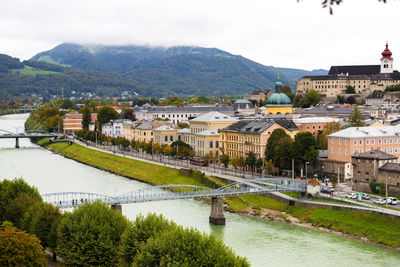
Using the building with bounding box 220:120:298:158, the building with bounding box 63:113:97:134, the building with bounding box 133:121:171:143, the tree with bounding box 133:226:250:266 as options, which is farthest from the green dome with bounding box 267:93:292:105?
the tree with bounding box 133:226:250:266

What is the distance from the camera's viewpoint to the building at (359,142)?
6044 centimetres

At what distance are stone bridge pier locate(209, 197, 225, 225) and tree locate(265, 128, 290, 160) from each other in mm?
17571

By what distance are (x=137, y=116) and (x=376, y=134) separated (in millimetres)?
88730

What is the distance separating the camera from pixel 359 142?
61094 mm

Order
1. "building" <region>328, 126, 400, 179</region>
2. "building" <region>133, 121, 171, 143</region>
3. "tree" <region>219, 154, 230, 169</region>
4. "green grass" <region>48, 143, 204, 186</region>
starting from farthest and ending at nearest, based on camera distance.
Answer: "building" <region>133, 121, 171, 143</region>
"tree" <region>219, 154, 230, 169</region>
"green grass" <region>48, 143, 204, 186</region>
"building" <region>328, 126, 400, 179</region>

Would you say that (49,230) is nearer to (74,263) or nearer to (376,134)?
(74,263)

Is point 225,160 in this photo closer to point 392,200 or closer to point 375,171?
point 375,171

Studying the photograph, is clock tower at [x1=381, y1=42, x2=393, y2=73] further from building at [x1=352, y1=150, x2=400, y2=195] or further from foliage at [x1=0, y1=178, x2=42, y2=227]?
foliage at [x1=0, y1=178, x2=42, y2=227]

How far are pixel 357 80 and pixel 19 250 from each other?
416 ft

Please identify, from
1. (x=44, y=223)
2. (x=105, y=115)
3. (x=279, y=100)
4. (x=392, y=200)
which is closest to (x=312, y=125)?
(x=279, y=100)

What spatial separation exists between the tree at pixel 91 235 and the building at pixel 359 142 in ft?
104

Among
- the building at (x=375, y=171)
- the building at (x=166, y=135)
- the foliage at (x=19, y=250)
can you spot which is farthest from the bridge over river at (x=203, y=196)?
the building at (x=166, y=135)

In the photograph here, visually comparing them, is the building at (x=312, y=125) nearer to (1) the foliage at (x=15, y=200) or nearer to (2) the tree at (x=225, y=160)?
(2) the tree at (x=225, y=160)

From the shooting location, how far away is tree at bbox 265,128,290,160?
65312 mm
